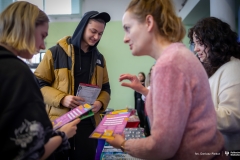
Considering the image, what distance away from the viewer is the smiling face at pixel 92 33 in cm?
174

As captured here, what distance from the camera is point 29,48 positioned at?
2.84ft

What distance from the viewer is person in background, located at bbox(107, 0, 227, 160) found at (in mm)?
704

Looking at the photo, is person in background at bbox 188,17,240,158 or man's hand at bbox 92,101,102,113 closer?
person in background at bbox 188,17,240,158

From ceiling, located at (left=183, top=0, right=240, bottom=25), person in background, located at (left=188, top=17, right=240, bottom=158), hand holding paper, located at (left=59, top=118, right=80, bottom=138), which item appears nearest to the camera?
hand holding paper, located at (left=59, top=118, right=80, bottom=138)

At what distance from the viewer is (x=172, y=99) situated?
0.69m

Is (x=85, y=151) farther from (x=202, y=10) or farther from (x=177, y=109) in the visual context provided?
(x=202, y=10)

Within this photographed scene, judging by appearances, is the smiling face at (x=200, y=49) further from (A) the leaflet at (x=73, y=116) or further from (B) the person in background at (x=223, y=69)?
(A) the leaflet at (x=73, y=116)

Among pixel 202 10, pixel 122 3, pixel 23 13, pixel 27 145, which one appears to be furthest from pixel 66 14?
pixel 27 145

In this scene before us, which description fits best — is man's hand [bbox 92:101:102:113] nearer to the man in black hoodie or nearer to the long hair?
the man in black hoodie

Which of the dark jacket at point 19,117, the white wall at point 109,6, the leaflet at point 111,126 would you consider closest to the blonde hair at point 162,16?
the leaflet at point 111,126

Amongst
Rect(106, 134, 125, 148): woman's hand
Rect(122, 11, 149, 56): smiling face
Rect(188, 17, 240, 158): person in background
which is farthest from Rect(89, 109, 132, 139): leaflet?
Rect(188, 17, 240, 158): person in background

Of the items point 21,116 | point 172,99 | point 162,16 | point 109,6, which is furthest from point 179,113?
point 109,6

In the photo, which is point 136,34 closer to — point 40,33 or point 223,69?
point 40,33

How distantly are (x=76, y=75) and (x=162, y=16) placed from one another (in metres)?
0.96
